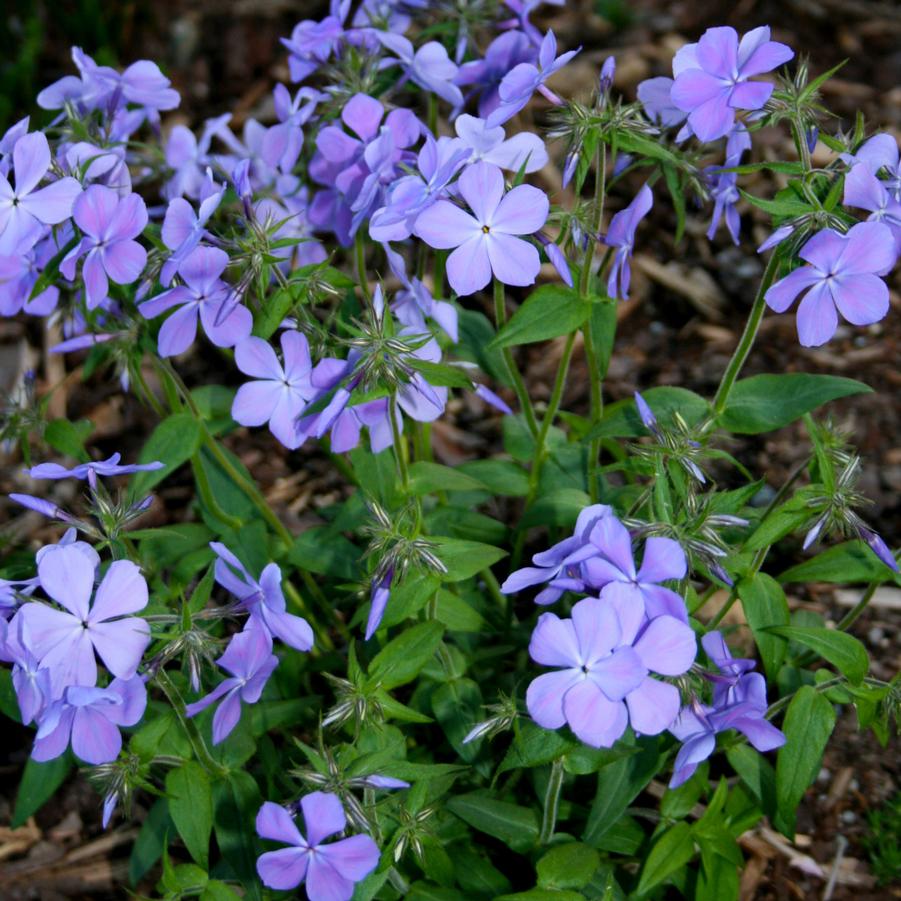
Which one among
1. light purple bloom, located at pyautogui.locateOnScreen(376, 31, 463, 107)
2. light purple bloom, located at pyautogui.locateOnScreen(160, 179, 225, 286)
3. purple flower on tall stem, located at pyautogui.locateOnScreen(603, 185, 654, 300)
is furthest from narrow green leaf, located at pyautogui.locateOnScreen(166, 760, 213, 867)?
light purple bloom, located at pyautogui.locateOnScreen(376, 31, 463, 107)

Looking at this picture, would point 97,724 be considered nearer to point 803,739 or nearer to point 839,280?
point 803,739

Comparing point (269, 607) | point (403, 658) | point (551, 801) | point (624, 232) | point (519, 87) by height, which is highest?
point (519, 87)

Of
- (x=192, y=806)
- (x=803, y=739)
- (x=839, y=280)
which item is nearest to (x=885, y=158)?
(x=839, y=280)

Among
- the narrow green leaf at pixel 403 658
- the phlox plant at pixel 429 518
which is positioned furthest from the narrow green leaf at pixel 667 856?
the narrow green leaf at pixel 403 658

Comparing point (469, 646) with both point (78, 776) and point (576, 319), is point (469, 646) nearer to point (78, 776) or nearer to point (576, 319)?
point (576, 319)

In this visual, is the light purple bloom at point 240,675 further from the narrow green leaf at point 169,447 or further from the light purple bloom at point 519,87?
the light purple bloom at point 519,87
